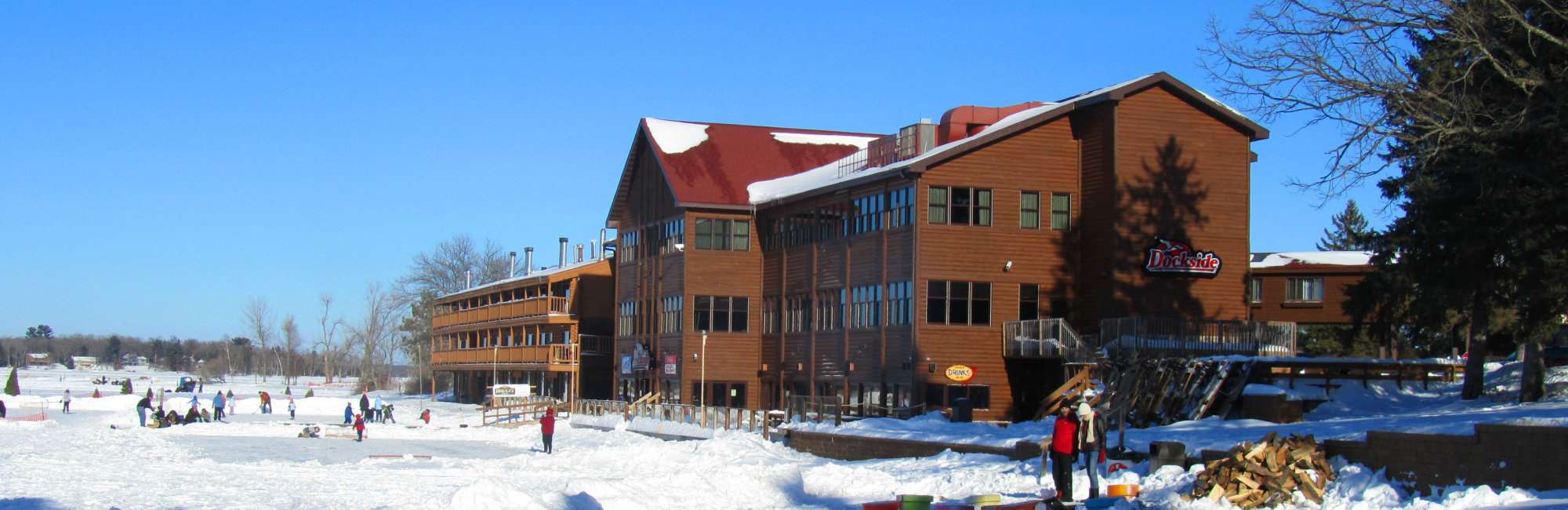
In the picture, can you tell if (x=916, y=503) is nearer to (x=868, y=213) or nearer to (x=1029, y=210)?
(x=1029, y=210)

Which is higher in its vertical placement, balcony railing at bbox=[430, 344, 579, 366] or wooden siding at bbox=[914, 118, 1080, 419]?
wooden siding at bbox=[914, 118, 1080, 419]

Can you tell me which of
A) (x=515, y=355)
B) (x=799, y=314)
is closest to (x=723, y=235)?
(x=799, y=314)

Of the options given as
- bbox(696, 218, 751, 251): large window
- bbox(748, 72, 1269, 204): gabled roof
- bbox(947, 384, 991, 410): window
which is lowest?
→ bbox(947, 384, 991, 410): window

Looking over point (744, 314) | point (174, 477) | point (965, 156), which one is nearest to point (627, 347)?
point (744, 314)

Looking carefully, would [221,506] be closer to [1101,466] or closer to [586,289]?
[1101,466]

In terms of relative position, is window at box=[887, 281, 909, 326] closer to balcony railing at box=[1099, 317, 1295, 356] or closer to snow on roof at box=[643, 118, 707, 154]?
balcony railing at box=[1099, 317, 1295, 356]

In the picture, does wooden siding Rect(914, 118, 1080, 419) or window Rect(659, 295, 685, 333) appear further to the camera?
window Rect(659, 295, 685, 333)

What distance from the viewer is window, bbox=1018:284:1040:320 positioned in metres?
46.8

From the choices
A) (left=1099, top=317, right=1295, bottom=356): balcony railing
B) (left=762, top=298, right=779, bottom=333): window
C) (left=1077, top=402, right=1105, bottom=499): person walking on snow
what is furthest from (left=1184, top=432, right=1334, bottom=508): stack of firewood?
(left=762, top=298, right=779, bottom=333): window

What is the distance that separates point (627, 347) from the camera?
64062mm

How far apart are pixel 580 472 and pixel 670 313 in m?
22.1

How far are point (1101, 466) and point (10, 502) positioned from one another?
18.4 metres

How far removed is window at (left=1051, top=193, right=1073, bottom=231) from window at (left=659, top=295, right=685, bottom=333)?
15884 millimetres

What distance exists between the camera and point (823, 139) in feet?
214
